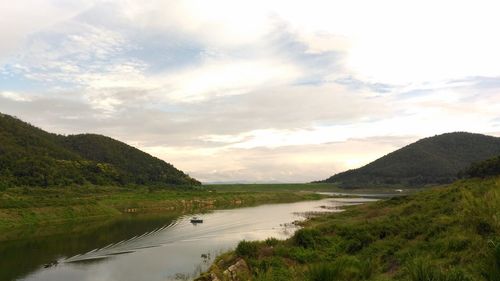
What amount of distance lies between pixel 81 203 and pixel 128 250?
4411 cm

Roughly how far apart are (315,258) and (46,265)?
89.9ft

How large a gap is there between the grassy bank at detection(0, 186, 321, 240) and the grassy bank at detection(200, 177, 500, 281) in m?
47.6

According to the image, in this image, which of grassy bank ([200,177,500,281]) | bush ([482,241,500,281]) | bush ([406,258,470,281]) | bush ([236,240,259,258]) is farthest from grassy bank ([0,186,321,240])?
bush ([482,241,500,281])

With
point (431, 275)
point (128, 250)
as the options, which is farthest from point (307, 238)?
point (128, 250)

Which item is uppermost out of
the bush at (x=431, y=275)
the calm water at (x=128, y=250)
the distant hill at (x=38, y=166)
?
the distant hill at (x=38, y=166)

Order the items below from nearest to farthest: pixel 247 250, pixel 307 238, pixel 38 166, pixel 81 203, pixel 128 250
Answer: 1. pixel 247 250
2. pixel 307 238
3. pixel 128 250
4. pixel 81 203
5. pixel 38 166

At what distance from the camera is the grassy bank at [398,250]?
10.6m

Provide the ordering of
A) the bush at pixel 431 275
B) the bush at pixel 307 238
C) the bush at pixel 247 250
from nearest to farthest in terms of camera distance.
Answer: the bush at pixel 431 275 < the bush at pixel 247 250 < the bush at pixel 307 238

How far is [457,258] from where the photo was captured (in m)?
16.5

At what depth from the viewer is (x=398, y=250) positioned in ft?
79.7

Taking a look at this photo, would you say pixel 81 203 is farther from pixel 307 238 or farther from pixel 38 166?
pixel 307 238

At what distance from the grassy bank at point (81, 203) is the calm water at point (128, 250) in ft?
32.8

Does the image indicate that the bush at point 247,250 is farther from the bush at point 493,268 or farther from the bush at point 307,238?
the bush at point 493,268

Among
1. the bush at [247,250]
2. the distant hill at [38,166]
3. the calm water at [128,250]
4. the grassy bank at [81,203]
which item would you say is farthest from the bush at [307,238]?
the distant hill at [38,166]
